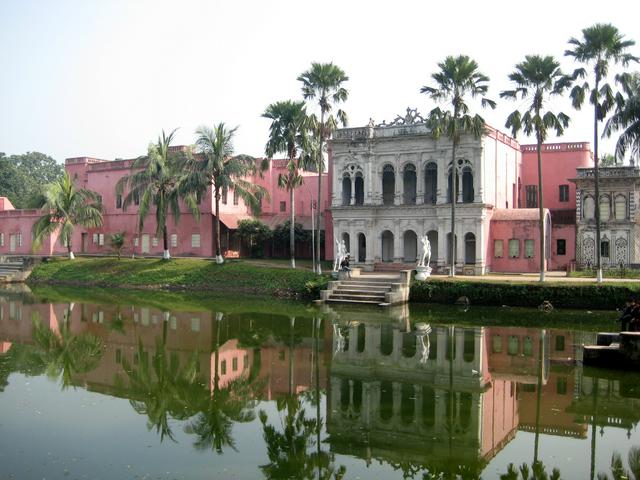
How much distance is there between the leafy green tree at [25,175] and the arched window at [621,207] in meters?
35.3

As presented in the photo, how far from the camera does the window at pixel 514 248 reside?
3600 cm

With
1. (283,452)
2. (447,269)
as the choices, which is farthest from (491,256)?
(283,452)

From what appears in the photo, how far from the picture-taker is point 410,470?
30.9ft

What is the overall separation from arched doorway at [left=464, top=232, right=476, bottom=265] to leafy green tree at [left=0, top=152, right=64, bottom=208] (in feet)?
91.7

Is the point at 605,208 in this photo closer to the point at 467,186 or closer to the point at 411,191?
the point at 467,186

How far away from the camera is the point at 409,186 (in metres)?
39.4

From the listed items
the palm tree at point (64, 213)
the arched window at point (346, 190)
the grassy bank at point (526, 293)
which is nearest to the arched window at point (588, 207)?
the grassy bank at point (526, 293)

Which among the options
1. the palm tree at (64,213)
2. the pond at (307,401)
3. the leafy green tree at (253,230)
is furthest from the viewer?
the palm tree at (64,213)

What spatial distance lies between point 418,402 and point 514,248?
24928 millimetres

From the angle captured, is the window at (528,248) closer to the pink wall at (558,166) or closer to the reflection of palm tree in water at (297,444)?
the pink wall at (558,166)

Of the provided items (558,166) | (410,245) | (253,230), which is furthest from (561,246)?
(253,230)

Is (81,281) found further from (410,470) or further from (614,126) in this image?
(410,470)

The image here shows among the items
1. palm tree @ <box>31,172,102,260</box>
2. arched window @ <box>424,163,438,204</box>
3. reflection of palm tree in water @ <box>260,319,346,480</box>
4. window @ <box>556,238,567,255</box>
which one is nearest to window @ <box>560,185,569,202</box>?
window @ <box>556,238,567,255</box>

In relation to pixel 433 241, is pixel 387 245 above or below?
below
